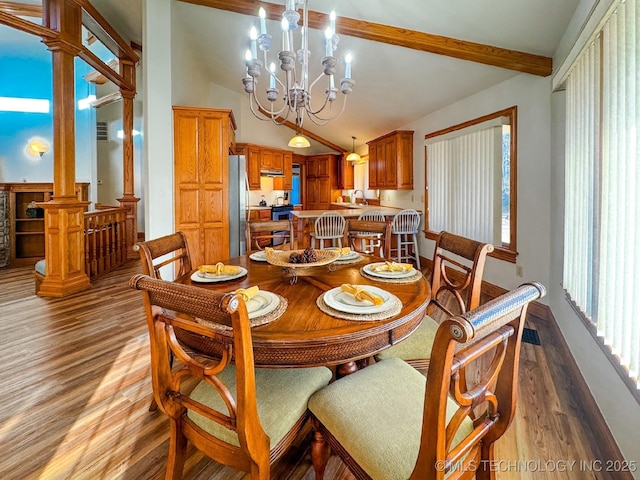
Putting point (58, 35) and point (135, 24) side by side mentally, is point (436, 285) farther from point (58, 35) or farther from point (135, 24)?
point (135, 24)

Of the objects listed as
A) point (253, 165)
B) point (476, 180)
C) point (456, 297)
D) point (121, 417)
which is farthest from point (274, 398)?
point (253, 165)

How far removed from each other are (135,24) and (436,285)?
5560 mm

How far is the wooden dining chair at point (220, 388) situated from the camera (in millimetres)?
815

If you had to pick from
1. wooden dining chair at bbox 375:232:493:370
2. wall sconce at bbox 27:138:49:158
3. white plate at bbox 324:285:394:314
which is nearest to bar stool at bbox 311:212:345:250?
wooden dining chair at bbox 375:232:493:370

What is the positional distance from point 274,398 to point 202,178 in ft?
10.5

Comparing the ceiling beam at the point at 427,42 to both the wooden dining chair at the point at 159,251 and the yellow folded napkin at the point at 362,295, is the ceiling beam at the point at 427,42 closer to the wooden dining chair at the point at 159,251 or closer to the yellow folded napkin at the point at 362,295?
the wooden dining chair at the point at 159,251

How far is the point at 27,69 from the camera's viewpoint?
580 centimetres

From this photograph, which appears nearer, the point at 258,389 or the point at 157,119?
the point at 258,389

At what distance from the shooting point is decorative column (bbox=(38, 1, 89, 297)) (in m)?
3.56

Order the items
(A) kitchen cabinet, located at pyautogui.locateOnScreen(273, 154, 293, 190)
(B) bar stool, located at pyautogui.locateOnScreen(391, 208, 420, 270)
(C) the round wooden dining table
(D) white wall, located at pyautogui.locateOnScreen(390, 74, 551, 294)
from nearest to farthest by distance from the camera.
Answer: (C) the round wooden dining table < (D) white wall, located at pyautogui.locateOnScreen(390, 74, 551, 294) < (B) bar stool, located at pyautogui.locateOnScreen(391, 208, 420, 270) < (A) kitchen cabinet, located at pyautogui.locateOnScreen(273, 154, 293, 190)

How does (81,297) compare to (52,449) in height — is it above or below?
above

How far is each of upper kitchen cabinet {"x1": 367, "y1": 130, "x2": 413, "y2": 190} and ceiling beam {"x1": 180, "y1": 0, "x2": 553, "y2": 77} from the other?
7.87 feet

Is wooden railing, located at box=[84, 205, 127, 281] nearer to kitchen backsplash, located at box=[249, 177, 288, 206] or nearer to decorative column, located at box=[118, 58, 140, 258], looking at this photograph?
decorative column, located at box=[118, 58, 140, 258]

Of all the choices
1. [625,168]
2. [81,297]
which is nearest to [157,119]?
[81,297]
